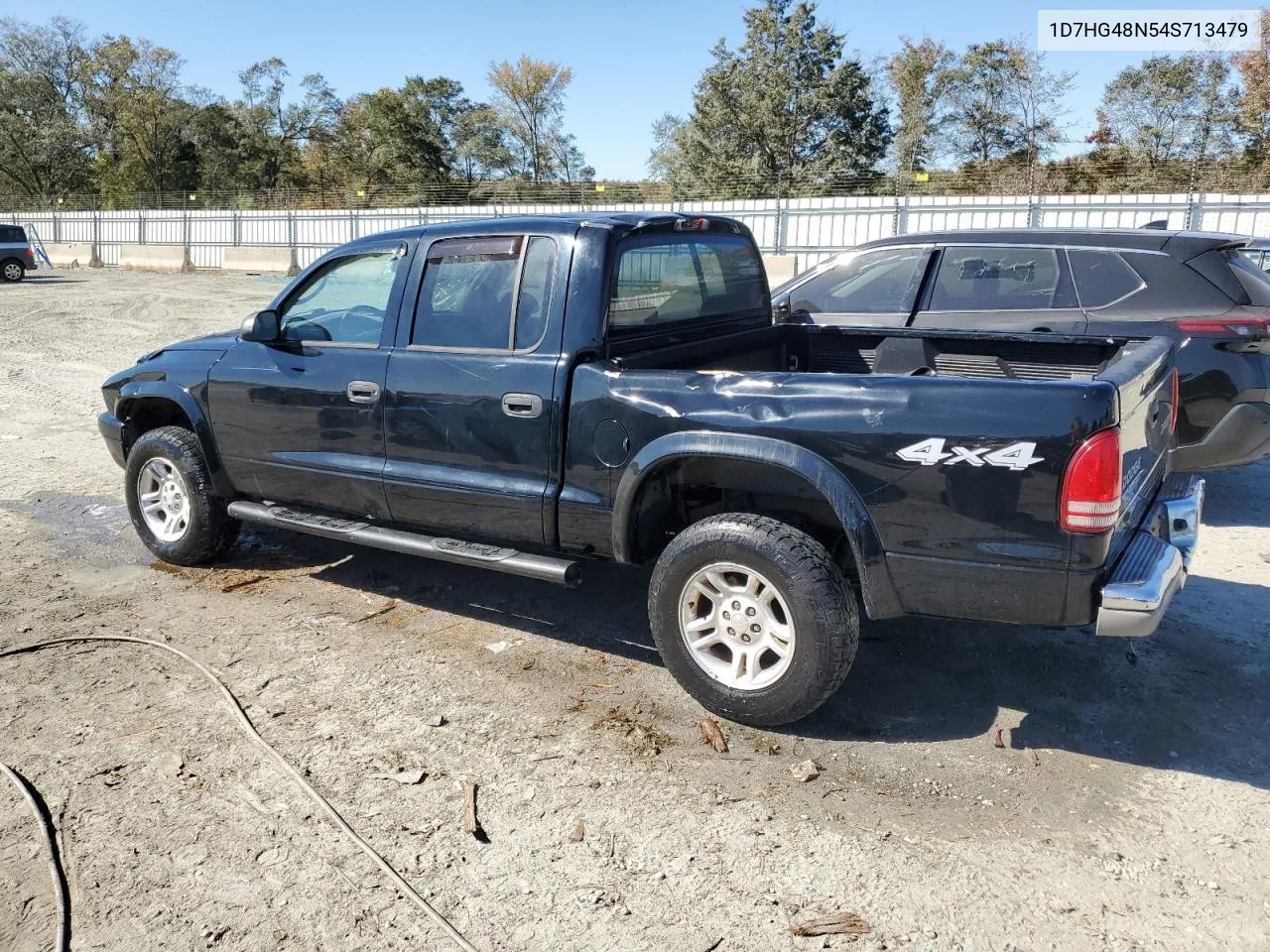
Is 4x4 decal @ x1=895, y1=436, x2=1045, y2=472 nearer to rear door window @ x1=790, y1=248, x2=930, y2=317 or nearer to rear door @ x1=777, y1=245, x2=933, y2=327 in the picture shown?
rear door @ x1=777, y1=245, x2=933, y2=327

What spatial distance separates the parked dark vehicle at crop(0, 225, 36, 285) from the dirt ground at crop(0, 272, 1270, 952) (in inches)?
1064

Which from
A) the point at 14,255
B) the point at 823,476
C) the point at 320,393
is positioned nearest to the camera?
the point at 823,476

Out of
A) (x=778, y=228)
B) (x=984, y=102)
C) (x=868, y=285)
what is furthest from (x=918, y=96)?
(x=868, y=285)

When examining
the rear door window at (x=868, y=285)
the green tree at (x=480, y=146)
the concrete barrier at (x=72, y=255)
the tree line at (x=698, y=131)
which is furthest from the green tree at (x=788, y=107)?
the rear door window at (x=868, y=285)

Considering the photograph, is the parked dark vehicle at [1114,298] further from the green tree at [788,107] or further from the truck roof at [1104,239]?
the green tree at [788,107]

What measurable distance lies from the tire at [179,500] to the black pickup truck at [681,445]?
2 centimetres

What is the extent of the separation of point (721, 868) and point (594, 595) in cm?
234

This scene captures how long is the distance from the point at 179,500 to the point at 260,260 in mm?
26845

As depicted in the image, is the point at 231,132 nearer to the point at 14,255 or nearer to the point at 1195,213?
the point at 14,255

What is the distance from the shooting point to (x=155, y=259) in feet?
108

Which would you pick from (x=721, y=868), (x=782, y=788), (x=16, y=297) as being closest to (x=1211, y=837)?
(x=782, y=788)

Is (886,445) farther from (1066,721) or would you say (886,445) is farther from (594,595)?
(594,595)

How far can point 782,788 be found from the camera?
11.1ft

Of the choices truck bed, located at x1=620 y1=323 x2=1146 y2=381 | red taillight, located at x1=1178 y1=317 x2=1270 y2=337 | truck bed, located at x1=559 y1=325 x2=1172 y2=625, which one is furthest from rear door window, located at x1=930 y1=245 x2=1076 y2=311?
truck bed, located at x1=559 y1=325 x2=1172 y2=625
